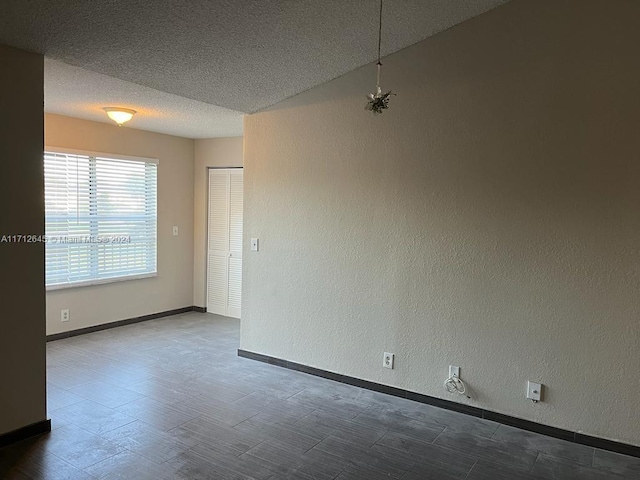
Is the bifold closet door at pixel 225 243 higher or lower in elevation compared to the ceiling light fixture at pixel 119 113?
lower

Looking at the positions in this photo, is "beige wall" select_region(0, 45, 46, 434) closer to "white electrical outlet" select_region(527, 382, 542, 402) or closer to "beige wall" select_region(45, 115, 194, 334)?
"beige wall" select_region(45, 115, 194, 334)

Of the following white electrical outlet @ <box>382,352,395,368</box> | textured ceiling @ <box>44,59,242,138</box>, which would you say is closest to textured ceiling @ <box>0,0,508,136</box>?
textured ceiling @ <box>44,59,242,138</box>

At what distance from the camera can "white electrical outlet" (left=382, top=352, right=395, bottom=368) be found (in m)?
3.79

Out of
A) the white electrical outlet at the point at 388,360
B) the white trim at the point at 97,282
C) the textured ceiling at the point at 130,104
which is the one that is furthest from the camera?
the white trim at the point at 97,282

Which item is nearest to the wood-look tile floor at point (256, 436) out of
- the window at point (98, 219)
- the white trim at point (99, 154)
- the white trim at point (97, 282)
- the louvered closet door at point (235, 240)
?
the white trim at point (97, 282)

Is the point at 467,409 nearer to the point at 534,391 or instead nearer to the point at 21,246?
the point at 534,391

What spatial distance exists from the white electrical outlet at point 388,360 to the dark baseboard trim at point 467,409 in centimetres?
17

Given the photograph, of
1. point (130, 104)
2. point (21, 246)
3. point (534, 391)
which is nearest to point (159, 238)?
point (130, 104)

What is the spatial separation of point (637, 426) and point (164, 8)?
3722 mm

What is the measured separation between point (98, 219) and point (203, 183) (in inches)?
58.5

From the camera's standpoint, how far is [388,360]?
12.5 ft

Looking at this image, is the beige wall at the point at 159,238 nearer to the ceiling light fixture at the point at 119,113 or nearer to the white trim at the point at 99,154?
the white trim at the point at 99,154

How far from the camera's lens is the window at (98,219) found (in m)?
4.93

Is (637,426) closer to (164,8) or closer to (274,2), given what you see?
(274,2)
